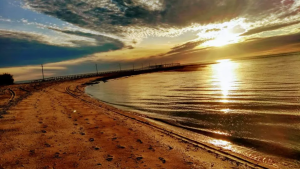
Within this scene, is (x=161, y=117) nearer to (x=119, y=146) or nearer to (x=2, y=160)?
(x=119, y=146)

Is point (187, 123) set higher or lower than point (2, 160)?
lower

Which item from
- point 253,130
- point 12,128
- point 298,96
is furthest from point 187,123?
point 298,96

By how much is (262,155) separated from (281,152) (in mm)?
820

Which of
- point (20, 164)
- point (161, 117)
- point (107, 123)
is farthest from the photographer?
point (161, 117)

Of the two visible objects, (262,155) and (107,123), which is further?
(107,123)

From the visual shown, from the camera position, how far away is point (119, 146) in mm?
6766

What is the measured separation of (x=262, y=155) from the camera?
6.38m

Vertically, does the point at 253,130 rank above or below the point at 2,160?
below

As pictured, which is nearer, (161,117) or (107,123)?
(107,123)

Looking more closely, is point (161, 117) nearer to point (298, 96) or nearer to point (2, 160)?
point (2, 160)

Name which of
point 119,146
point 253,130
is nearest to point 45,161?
point 119,146

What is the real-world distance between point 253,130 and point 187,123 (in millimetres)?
3514

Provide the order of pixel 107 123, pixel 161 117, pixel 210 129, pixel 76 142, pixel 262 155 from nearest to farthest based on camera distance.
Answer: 1. pixel 262 155
2. pixel 76 142
3. pixel 210 129
4. pixel 107 123
5. pixel 161 117

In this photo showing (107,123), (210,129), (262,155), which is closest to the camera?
(262,155)
